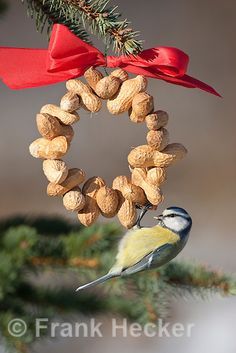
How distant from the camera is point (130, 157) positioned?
0.70 m

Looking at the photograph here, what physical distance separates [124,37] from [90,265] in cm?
45

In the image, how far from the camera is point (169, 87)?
2.89 metres

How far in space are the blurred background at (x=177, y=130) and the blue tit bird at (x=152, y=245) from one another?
1.87 meters

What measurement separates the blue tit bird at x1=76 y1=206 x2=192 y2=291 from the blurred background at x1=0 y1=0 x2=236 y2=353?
1.87 m

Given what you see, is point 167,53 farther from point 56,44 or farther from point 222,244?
point 222,244

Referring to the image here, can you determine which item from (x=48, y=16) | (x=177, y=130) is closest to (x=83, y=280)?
(x=48, y=16)

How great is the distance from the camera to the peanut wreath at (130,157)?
68 cm

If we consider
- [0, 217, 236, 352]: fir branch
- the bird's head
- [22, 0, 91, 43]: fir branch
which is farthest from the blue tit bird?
[0, 217, 236, 352]: fir branch

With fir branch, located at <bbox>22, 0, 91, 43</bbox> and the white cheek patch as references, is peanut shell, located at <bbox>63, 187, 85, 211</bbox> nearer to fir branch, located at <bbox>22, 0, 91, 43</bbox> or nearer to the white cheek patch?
the white cheek patch

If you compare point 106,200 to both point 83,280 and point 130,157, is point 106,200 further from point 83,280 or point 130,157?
point 83,280

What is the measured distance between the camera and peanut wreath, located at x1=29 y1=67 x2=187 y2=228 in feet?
2.23

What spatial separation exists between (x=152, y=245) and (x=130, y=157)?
0.08 m

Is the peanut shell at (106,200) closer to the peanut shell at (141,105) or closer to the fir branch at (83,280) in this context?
the peanut shell at (141,105)

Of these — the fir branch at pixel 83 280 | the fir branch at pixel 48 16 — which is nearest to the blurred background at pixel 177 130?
the fir branch at pixel 83 280
